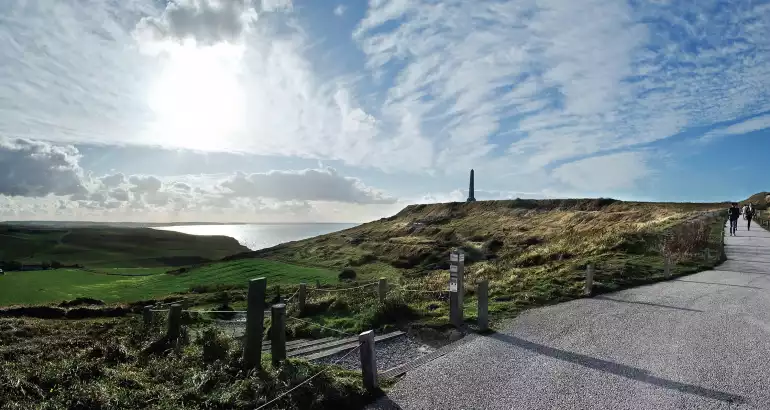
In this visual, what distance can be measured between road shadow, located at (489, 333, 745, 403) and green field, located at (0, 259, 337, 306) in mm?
32384

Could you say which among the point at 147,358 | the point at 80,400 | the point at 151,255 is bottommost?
the point at 151,255

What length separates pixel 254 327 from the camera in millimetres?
7422

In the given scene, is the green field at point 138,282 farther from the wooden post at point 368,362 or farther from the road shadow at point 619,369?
the wooden post at point 368,362

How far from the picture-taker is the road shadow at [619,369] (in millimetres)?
6458

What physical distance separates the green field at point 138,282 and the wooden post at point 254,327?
33.0 m

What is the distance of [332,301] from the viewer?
1596 centimetres

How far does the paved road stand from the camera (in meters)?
6.38

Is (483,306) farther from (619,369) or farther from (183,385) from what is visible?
(183,385)

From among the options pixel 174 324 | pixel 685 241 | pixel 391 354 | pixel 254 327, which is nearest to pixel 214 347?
pixel 254 327

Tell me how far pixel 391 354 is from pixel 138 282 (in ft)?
166

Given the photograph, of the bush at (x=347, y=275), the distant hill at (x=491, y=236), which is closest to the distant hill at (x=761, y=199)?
the distant hill at (x=491, y=236)

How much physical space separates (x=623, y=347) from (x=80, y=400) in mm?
9308

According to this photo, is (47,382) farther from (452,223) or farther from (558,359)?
(452,223)

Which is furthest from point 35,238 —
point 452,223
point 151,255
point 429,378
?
point 429,378
